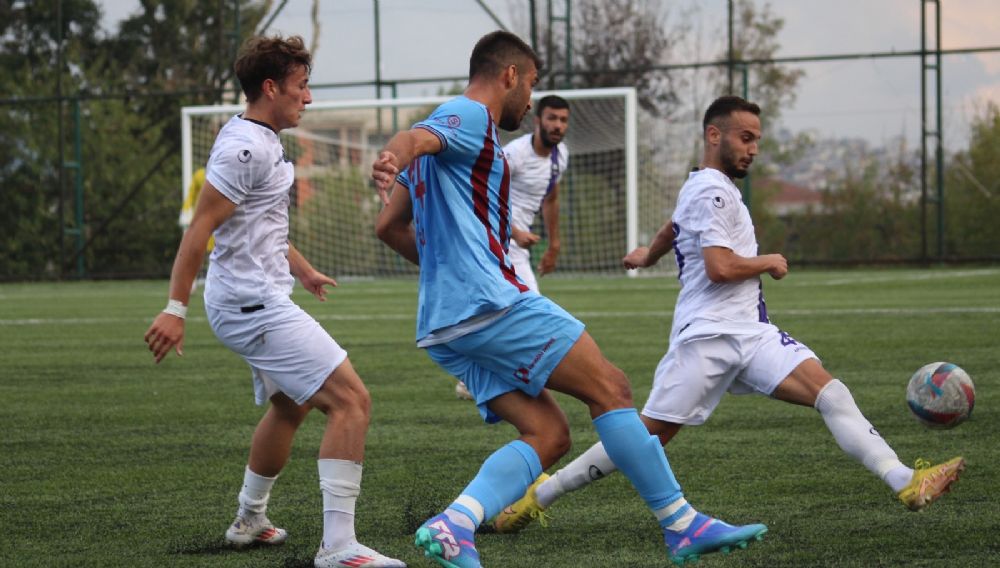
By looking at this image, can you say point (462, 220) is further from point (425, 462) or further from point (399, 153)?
point (425, 462)

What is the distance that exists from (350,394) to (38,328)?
11382 millimetres

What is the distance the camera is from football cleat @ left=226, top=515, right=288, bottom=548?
5023 mm

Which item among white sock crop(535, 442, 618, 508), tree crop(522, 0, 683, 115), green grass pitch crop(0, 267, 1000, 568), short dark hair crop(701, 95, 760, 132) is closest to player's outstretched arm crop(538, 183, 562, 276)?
green grass pitch crop(0, 267, 1000, 568)

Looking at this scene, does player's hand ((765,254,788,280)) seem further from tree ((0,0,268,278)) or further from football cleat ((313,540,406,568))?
tree ((0,0,268,278))

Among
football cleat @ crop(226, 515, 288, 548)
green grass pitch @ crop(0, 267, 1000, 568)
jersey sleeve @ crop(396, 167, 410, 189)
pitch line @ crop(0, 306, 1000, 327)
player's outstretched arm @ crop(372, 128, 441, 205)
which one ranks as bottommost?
pitch line @ crop(0, 306, 1000, 327)

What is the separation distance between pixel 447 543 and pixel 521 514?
1096 millimetres

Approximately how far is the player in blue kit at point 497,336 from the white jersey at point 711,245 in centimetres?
102

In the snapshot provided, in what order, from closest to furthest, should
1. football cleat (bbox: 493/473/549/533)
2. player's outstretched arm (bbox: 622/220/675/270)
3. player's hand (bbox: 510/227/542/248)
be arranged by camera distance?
1. football cleat (bbox: 493/473/549/533)
2. player's outstretched arm (bbox: 622/220/675/270)
3. player's hand (bbox: 510/227/542/248)

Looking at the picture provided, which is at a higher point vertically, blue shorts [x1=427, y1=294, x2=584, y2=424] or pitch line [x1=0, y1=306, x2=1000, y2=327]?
blue shorts [x1=427, y1=294, x2=584, y2=424]

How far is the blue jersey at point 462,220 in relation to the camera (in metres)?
4.27

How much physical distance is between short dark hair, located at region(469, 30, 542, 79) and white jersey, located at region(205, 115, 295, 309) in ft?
2.72

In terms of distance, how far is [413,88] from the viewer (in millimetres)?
27906

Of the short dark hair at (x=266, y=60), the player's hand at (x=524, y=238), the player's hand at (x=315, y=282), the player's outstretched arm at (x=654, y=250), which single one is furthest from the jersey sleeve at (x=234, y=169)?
the player's hand at (x=524, y=238)

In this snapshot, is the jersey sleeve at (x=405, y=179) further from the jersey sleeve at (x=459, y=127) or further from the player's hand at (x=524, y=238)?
the player's hand at (x=524, y=238)
